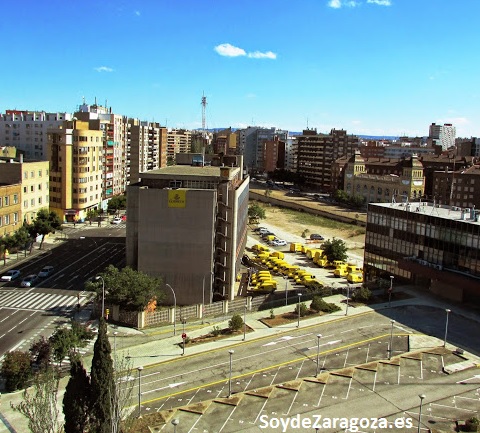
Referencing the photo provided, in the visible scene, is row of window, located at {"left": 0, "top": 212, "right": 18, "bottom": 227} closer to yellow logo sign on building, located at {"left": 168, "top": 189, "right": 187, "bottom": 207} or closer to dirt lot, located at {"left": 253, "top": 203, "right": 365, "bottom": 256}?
yellow logo sign on building, located at {"left": 168, "top": 189, "right": 187, "bottom": 207}

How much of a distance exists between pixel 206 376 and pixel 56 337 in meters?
9.43

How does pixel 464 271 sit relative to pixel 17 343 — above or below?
above

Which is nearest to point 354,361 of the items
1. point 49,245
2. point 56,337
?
point 56,337

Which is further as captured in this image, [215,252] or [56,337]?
[215,252]

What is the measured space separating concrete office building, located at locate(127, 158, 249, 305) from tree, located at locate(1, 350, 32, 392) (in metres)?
17.9

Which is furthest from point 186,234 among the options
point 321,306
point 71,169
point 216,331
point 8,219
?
point 71,169

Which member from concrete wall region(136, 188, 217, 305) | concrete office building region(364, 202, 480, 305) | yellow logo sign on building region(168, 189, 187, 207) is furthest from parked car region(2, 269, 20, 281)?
concrete office building region(364, 202, 480, 305)

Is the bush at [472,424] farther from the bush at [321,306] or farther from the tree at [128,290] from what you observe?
the tree at [128,290]

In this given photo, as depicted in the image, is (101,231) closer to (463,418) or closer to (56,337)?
(56,337)

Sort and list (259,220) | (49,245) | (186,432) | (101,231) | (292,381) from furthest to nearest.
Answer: (259,220), (101,231), (49,245), (292,381), (186,432)

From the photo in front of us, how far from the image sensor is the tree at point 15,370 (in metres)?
29.5

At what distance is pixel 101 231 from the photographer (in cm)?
8406

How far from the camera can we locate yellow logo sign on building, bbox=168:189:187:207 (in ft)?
151

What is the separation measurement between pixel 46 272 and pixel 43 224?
11.4m
